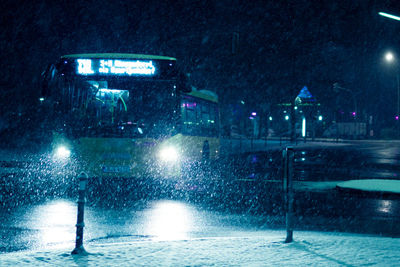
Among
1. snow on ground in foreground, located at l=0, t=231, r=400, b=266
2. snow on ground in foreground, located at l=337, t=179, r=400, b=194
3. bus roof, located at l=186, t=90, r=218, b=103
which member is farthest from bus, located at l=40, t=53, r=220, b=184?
snow on ground in foreground, located at l=0, t=231, r=400, b=266

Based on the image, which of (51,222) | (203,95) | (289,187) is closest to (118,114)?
(51,222)

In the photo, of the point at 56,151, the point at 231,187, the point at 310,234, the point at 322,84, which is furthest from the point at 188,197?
the point at 322,84

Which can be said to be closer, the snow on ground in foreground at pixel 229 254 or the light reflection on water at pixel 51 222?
the snow on ground in foreground at pixel 229 254

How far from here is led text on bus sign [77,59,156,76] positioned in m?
13.7

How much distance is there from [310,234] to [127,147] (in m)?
6.93

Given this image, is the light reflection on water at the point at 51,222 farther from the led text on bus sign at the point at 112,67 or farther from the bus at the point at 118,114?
the led text on bus sign at the point at 112,67

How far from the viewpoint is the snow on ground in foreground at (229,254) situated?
5.39 m

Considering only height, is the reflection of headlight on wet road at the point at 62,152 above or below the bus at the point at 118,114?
below

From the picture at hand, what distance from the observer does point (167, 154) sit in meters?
13.7

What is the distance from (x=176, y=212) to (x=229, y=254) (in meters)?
3.99

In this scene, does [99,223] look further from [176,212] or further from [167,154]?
[167,154]

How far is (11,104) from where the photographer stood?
2811cm

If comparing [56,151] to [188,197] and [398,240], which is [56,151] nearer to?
[188,197]

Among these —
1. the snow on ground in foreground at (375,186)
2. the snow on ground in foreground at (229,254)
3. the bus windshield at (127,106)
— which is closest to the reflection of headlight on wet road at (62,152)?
the bus windshield at (127,106)
